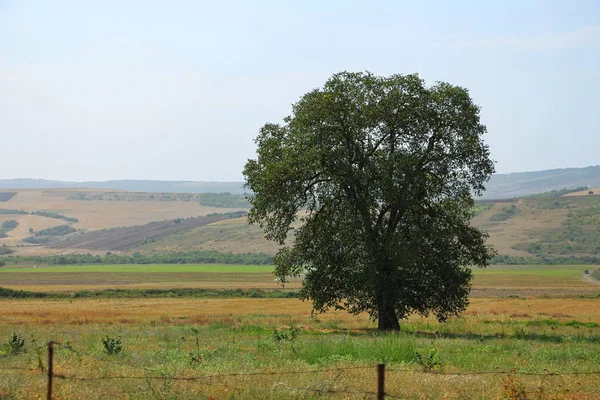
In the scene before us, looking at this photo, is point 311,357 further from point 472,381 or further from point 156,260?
point 156,260

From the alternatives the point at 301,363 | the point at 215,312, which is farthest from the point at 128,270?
the point at 301,363

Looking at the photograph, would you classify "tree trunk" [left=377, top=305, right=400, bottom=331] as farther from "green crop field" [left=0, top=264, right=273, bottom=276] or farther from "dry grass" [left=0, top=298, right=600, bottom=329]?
"green crop field" [left=0, top=264, right=273, bottom=276]

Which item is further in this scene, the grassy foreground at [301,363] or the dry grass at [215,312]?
the dry grass at [215,312]

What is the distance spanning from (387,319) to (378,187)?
22.4 feet

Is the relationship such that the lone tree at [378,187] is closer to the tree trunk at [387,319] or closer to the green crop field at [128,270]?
the tree trunk at [387,319]

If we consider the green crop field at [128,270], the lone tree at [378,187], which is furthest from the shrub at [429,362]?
the green crop field at [128,270]

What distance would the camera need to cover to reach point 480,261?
3809 cm

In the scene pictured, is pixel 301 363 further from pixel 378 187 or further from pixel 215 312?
pixel 215 312

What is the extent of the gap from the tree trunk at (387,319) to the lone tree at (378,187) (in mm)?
63

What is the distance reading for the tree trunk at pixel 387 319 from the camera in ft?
122

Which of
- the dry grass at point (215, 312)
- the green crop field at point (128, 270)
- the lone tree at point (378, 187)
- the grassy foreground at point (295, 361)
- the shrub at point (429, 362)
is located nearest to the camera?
the grassy foreground at point (295, 361)

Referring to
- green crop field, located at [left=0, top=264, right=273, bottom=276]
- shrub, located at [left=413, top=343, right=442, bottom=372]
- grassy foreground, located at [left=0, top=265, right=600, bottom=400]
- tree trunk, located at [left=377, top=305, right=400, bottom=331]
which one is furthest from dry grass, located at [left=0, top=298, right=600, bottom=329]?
green crop field, located at [left=0, top=264, right=273, bottom=276]

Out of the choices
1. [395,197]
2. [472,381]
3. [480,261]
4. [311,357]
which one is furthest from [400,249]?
[472,381]

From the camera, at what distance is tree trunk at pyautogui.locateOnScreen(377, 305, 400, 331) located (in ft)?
122
